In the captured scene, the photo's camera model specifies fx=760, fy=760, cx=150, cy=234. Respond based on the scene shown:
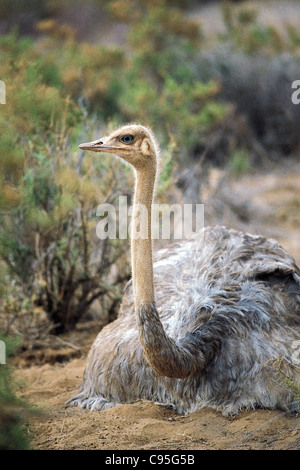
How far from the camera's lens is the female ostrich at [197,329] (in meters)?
3.42

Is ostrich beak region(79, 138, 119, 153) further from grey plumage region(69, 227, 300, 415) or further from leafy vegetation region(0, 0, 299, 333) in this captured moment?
grey plumage region(69, 227, 300, 415)

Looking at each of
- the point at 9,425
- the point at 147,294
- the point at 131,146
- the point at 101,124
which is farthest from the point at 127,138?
the point at 101,124

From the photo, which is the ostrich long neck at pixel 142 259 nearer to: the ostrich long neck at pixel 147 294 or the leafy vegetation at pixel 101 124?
the ostrich long neck at pixel 147 294

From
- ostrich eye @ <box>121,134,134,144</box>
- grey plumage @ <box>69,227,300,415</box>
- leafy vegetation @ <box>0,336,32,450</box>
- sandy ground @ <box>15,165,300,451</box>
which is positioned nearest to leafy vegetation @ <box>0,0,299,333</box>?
ostrich eye @ <box>121,134,134,144</box>

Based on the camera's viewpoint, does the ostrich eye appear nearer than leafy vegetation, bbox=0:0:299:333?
Yes

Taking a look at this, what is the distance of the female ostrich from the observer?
3416 millimetres

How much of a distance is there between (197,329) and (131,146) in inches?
38.7

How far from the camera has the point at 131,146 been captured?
3.45 metres

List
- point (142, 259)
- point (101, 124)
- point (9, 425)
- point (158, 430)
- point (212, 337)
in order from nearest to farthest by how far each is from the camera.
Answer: point (9, 425)
point (142, 259)
point (158, 430)
point (212, 337)
point (101, 124)

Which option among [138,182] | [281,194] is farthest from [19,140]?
[281,194]

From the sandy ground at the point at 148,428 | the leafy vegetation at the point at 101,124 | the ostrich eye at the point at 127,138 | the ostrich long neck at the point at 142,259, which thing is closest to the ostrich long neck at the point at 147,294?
the ostrich long neck at the point at 142,259

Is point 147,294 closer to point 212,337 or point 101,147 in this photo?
point 212,337

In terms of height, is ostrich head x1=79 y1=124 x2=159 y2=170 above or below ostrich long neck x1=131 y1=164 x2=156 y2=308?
above
